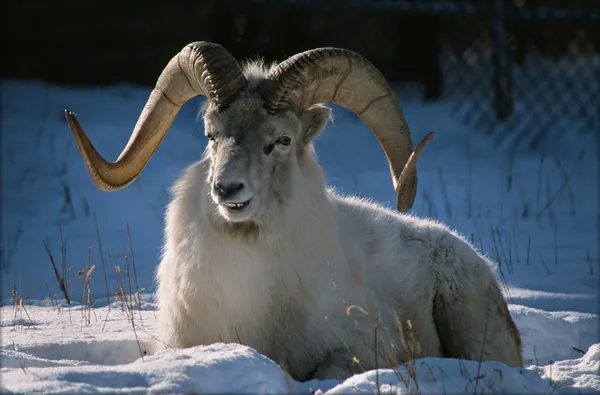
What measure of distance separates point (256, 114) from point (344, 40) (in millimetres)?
11238

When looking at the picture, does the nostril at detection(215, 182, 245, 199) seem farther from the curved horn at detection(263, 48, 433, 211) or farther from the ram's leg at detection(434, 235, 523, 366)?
the ram's leg at detection(434, 235, 523, 366)

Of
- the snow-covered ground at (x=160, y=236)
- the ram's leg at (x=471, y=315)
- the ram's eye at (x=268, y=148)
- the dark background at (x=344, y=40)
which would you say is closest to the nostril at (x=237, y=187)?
the ram's eye at (x=268, y=148)

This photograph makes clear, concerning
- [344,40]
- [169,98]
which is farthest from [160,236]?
[344,40]

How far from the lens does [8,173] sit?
40.7 feet

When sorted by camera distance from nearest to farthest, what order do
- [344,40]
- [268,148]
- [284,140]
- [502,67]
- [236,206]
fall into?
[236,206] < [268,148] < [284,140] < [502,67] < [344,40]

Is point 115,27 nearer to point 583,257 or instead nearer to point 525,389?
point 583,257

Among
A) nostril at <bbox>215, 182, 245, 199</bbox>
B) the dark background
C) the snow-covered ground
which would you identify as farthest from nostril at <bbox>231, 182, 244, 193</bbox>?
the dark background

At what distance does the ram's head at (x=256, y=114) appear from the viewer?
558 centimetres

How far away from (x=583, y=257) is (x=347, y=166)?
13.7 feet

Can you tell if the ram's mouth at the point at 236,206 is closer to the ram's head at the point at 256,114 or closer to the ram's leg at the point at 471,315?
the ram's head at the point at 256,114

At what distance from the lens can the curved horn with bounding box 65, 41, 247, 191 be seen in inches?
229

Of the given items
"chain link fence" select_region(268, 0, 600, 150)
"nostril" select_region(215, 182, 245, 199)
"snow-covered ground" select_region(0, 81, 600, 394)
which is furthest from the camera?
"chain link fence" select_region(268, 0, 600, 150)

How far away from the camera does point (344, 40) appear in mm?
16766

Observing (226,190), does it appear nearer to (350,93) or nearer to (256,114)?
(256,114)
